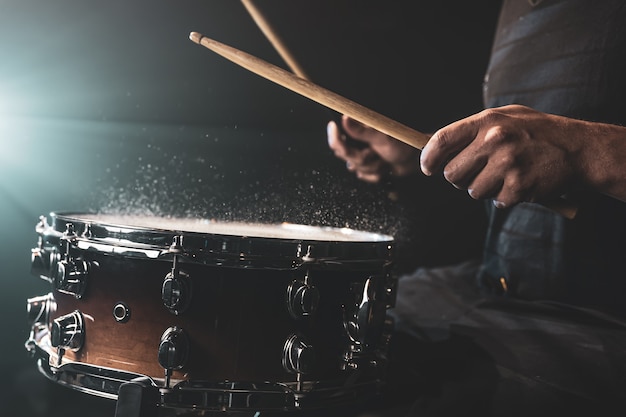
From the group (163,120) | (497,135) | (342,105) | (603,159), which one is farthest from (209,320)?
(163,120)

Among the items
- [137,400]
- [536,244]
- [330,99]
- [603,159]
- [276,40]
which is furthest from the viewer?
[276,40]

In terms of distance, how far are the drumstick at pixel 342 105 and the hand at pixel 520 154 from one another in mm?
56

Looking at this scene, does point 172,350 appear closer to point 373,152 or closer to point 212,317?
point 212,317

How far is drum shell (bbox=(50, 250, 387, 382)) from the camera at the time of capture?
101 cm

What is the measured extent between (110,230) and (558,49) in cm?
111

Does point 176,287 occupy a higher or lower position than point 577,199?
lower

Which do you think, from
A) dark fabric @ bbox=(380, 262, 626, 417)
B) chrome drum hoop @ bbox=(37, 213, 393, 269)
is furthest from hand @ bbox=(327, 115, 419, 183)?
chrome drum hoop @ bbox=(37, 213, 393, 269)

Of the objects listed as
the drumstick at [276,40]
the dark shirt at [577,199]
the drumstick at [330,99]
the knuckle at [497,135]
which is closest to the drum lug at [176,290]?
the drumstick at [330,99]

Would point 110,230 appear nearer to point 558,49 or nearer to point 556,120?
point 556,120

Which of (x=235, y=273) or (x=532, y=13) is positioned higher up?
(x=532, y=13)

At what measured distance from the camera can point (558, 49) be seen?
1.44 meters

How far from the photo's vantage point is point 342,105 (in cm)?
112

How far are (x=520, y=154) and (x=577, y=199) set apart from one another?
31 cm

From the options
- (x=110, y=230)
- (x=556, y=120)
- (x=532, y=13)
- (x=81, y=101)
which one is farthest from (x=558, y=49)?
(x=81, y=101)
